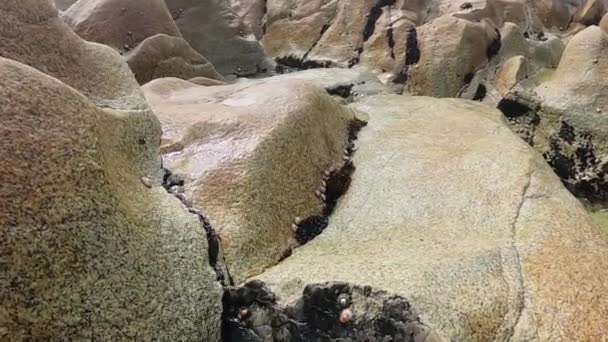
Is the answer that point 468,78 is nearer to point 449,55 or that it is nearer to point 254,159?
point 449,55

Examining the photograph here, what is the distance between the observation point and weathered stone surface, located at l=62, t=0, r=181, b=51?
65.7ft

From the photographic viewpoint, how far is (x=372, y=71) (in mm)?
23391

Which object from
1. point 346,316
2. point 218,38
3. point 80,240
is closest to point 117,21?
point 218,38

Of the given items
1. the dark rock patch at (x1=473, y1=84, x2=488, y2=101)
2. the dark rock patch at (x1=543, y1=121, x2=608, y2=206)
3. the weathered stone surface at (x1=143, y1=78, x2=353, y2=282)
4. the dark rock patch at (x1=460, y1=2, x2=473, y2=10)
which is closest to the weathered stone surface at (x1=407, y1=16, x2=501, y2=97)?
the dark rock patch at (x1=473, y1=84, x2=488, y2=101)

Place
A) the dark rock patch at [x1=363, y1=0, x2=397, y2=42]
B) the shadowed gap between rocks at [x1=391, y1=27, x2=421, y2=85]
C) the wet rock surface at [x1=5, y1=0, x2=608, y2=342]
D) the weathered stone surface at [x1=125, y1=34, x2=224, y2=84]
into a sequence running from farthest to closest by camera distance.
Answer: the dark rock patch at [x1=363, y1=0, x2=397, y2=42] < the shadowed gap between rocks at [x1=391, y1=27, x2=421, y2=85] < the weathered stone surface at [x1=125, y1=34, x2=224, y2=84] < the wet rock surface at [x1=5, y1=0, x2=608, y2=342]

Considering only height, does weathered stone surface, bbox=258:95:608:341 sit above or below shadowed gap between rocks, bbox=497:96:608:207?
above

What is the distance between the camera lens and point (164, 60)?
790 inches

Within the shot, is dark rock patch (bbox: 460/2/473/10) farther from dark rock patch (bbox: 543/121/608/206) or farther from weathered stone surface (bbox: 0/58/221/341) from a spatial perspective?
weathered stone surface (bbox: 0/58/221/341)

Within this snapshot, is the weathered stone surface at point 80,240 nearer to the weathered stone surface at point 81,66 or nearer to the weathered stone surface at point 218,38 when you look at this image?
the weathered stone surface at point 81,66

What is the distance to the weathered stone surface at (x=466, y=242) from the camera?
759 cm

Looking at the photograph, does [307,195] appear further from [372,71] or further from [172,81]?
[372,71]

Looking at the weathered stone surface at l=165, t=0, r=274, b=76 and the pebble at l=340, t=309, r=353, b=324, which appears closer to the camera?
the pebble at l=340, t=309, r=353, b=324

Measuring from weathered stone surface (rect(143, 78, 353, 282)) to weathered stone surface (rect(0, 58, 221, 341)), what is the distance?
2.91ft

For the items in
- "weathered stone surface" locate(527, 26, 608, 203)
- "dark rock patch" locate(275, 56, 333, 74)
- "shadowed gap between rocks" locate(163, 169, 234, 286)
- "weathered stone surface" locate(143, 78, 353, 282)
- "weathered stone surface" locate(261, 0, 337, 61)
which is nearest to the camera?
"shadowed gap between rocks" locate(163, 169, 234, 286)
